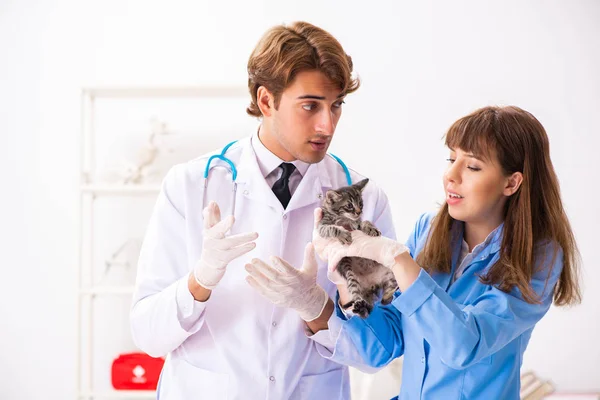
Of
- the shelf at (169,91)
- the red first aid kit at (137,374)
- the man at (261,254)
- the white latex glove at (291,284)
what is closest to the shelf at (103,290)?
the red first aid kit at (137,374)

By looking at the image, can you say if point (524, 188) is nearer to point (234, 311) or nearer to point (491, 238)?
point (491, 238)

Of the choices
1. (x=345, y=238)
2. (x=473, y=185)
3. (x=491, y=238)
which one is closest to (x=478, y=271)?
(x=491, y=238)

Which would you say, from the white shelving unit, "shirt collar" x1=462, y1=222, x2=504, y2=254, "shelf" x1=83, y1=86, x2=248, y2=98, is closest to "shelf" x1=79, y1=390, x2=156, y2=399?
the white shelving unit

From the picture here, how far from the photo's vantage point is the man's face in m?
1.72

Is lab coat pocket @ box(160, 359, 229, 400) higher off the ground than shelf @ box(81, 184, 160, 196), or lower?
higher

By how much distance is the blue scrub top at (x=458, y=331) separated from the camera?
1.41 metres

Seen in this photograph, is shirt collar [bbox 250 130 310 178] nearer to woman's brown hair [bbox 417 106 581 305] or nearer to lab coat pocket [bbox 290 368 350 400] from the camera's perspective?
woman's brown hair [bbox 417 106 581 305]

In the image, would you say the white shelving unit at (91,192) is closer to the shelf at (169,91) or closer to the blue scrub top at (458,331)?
the shelf at (169,91)

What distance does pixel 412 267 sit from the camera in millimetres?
1475

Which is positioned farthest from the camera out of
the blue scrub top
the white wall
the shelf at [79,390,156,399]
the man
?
the white wall

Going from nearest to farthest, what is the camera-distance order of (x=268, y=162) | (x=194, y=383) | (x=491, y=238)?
(x=491, y=238) < (x=194, y=383) < (x=268, y=162)

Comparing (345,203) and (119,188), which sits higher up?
(345,203)

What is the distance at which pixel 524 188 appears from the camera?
1.57 meters

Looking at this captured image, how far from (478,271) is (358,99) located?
236 cm
